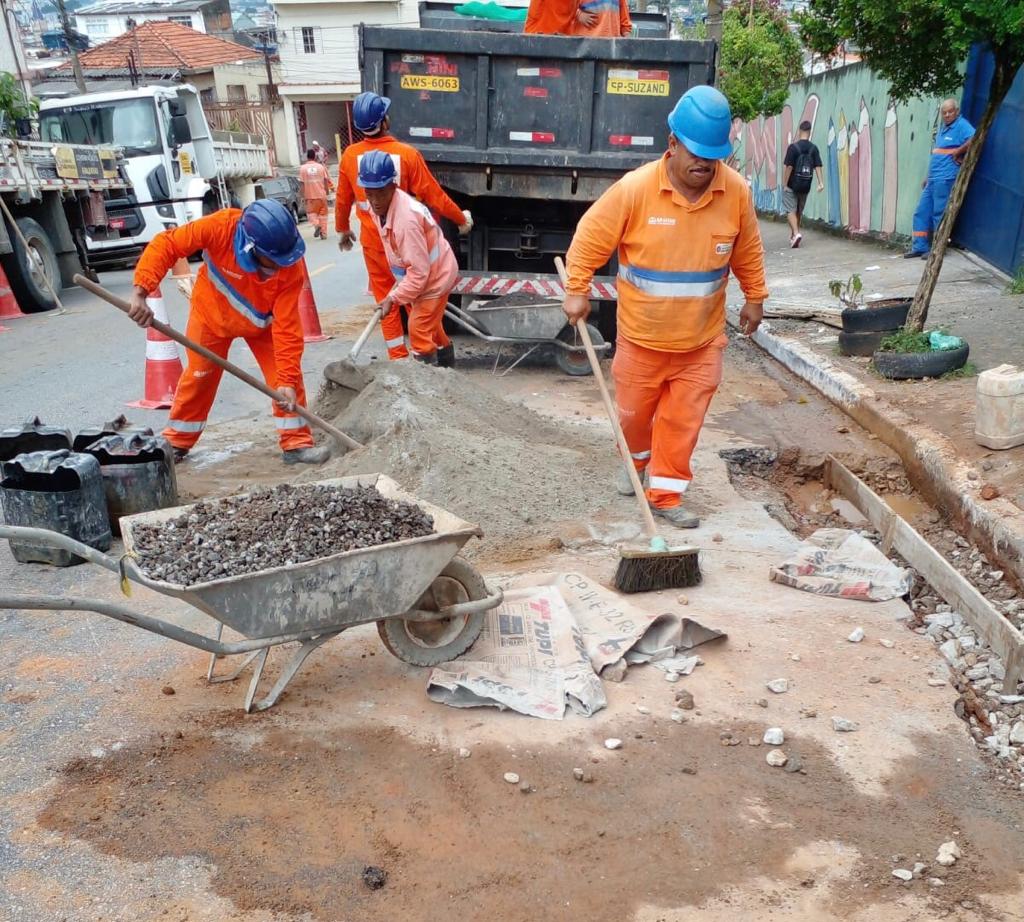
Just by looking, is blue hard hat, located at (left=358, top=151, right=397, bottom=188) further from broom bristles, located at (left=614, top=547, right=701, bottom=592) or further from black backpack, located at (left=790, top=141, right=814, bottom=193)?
black backpack, located at (left=790, top=141, right=814, bottom=193)

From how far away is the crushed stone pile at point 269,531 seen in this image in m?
3.08

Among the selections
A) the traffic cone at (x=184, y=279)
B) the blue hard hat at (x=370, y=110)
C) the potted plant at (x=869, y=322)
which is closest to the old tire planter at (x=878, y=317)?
the potted plant at (x=869, y=322)

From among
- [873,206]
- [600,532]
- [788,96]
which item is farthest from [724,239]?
[788,96]

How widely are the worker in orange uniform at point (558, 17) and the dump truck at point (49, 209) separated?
20.5 feet

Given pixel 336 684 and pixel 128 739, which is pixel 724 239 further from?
pixel 128 739

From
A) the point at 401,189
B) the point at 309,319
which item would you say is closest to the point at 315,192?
the point at 309,319

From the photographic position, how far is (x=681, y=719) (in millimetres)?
3197

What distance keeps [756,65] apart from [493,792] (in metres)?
17.2

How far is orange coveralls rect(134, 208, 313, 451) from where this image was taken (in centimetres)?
526

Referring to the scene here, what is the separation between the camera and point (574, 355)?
310 inches

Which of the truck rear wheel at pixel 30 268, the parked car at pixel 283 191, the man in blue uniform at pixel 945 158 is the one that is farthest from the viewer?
the parked car at pixel 283 191

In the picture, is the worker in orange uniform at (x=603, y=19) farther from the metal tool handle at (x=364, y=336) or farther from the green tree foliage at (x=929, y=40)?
the metal tool handle at (x=364, y=336)

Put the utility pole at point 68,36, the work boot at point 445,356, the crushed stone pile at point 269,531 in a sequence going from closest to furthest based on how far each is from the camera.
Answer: the crushed stone pile at point 269,531
the work boot at point 445,356
the utility pole at point 68,36

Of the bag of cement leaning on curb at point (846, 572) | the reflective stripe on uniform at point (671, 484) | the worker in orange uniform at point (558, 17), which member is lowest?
the reflective stripe on uniform at point (671, 484)
